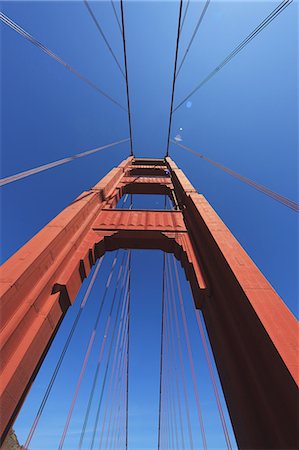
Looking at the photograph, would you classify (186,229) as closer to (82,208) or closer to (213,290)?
(213,290)

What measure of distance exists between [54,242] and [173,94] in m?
11.3

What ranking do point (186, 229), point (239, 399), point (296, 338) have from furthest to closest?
point (186, 229)
point (239, 399)
point (296, 338)

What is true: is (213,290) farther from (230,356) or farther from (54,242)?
(54,242)

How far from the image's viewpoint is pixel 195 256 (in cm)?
610

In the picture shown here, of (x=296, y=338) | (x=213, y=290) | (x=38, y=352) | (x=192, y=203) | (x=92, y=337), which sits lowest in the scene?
(x=92, y=337)

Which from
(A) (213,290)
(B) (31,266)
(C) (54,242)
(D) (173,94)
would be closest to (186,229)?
(A) (213,290)

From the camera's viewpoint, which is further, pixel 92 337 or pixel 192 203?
pixel 192 203

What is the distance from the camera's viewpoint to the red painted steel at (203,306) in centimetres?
269

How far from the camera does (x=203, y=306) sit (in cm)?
511

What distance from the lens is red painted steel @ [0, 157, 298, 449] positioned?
2.69 metres

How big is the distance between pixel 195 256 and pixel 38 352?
13.5ft

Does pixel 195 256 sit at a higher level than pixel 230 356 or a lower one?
higher

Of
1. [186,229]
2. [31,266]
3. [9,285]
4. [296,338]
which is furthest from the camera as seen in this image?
[186,229]

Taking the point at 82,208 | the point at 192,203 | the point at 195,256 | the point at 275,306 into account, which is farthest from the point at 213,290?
the point at 82,208
